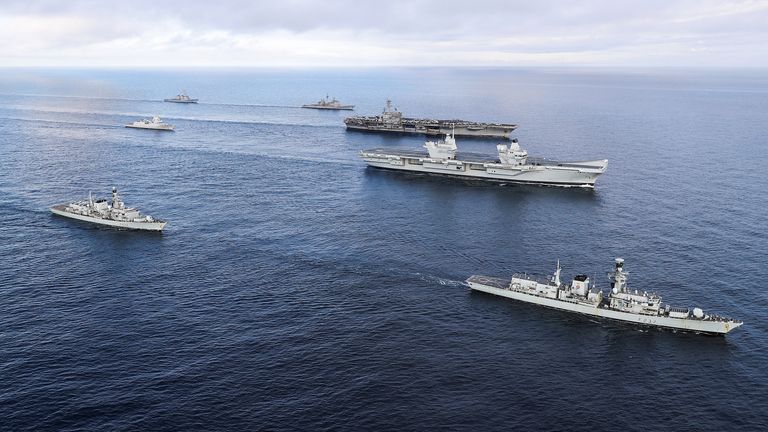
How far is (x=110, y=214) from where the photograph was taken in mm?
132000

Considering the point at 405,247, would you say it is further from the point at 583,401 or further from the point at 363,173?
the point at 363,173

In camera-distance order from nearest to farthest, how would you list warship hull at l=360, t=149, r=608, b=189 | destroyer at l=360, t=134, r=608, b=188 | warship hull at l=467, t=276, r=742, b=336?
warship hull at l=467, t=276, r=742, b=336 → warship hull at l=360, t=149, r=608, b=189 → destroyer at l=360, t=134, r=608, b=188

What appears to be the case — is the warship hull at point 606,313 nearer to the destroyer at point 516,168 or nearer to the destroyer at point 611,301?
the destroyer at point 611,301

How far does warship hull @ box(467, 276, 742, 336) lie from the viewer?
3337 inches

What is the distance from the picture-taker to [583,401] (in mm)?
69375

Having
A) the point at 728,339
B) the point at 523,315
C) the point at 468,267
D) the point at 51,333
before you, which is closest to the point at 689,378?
the point at 728,339

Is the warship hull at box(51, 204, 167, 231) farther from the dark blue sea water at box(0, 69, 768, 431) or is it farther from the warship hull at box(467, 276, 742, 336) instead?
the warship hull at box(467, 276, 742, 336)

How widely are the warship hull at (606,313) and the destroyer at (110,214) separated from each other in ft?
240

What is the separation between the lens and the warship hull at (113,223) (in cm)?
12725

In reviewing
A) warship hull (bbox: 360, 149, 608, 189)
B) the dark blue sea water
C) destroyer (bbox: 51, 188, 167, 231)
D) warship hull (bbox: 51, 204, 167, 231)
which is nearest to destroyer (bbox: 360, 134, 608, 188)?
warship hull (bbox: 360, 149, 608, 189)

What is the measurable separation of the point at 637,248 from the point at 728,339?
3587 cm

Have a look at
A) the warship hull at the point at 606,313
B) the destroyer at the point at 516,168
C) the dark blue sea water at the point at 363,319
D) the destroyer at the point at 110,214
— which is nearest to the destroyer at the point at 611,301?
the warship hull at the point at 606,313

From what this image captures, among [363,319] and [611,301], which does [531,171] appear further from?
[363,319]

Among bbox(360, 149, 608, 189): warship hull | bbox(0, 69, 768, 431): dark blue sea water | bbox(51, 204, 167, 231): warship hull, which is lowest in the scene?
bbox(0, 69, 768, 431): dark blue sea water
